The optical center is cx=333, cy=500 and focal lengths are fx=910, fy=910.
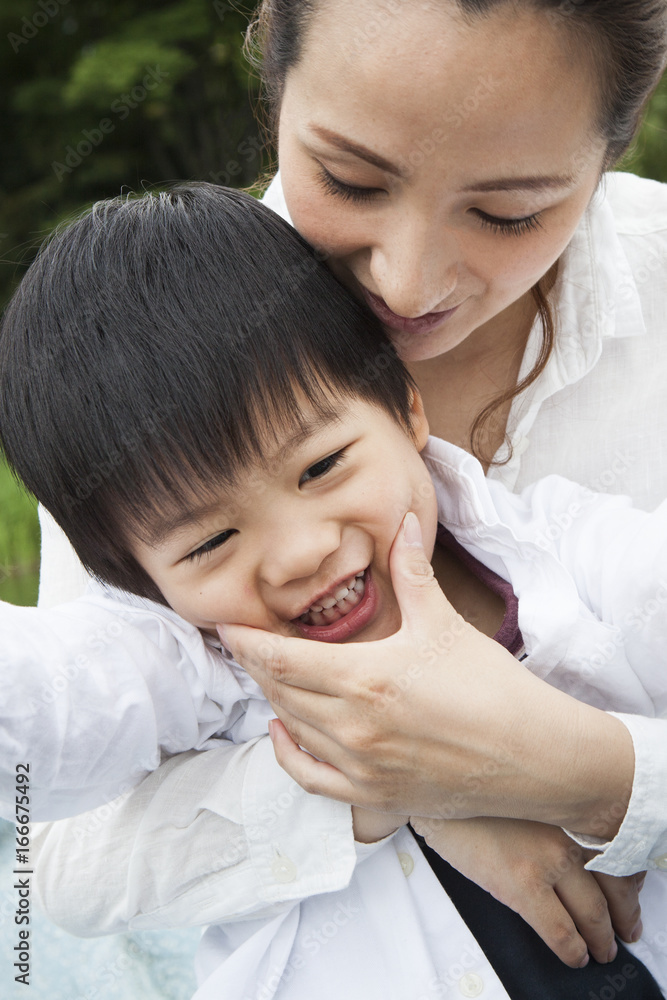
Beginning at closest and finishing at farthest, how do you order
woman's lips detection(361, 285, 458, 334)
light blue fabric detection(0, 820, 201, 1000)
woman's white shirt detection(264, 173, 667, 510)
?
1. woman's lips detection(361, 285, 458, 334)
2. woman's white shirt detection(264, 173, 667, 510)
3. light blue fabric detection(0, 820, 201, 1000)

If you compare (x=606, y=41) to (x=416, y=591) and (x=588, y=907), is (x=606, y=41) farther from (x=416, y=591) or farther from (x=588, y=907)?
(x=588, y=907)

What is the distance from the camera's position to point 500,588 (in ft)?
5.45

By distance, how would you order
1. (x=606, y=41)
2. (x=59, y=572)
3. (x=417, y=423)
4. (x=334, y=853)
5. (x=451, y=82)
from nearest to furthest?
(x=451, y=82) < (x=606, y=41) < (x=334, y=853) < (x=417, y=423) < (x=59, y=572)

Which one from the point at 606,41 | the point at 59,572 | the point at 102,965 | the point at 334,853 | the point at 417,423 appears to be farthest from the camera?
the point at 102,965

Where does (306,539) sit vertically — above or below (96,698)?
above

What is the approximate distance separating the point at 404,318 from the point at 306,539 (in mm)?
434

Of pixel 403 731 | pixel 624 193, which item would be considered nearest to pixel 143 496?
pixel 403 731

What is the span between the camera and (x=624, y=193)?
2020 mm

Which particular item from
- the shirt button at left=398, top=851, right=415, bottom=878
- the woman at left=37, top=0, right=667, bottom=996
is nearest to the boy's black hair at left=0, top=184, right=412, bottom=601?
the woman at left=37, top=0, right=667, bottom=996

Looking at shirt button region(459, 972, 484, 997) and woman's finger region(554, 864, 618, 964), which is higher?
woman's finger region(554, 864, 618, 964)

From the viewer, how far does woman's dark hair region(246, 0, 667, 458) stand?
128 cm

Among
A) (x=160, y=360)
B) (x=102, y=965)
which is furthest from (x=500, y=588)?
(x=102, y=965)

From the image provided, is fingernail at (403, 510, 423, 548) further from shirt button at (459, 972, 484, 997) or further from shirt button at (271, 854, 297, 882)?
shirt button at (459, 972, 484, 997)

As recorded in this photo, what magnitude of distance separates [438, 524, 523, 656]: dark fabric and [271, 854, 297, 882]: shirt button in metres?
0.51
